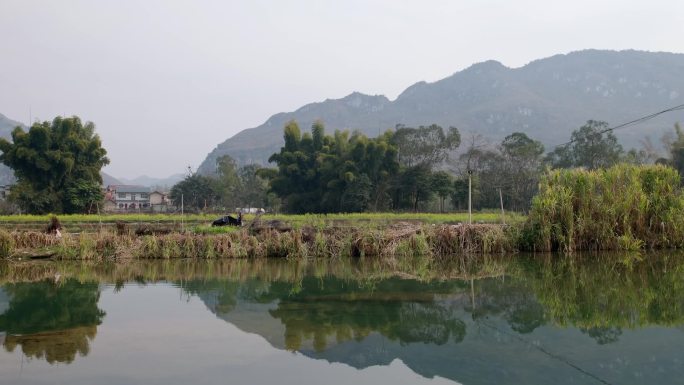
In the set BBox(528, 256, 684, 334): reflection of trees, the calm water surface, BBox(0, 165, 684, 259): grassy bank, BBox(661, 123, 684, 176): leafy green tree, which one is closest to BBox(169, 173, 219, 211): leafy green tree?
BBox(0, 165, 684, 259): grassy bank

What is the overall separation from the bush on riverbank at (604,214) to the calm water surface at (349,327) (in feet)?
11.1

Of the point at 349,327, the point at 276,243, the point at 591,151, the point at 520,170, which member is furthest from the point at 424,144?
the point at 349,327

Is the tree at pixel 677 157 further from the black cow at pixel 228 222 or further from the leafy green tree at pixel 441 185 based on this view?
the black cow at pixel 228 222

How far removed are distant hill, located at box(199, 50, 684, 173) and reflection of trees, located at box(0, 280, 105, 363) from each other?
349ft

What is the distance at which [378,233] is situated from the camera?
15680 mm

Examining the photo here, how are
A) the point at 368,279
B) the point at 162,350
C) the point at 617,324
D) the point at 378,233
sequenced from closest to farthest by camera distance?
1. the point at 162,350
2. the point at 617,324
3. the point at 368,279
4. the point at 378,233

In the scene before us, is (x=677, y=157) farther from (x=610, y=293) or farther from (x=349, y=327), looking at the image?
(x=349, y=327)

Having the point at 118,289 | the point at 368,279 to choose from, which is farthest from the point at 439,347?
the point at 118,289

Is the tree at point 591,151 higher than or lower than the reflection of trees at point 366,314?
higher

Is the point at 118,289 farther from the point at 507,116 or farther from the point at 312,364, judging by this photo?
the point at 507,116

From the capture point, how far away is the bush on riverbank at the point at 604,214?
50.8ft

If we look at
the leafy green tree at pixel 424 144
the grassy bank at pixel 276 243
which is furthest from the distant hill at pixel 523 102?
the grassy bank at pixel 276 243

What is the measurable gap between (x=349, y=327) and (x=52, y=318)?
444cm

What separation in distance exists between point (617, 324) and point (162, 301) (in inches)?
281
